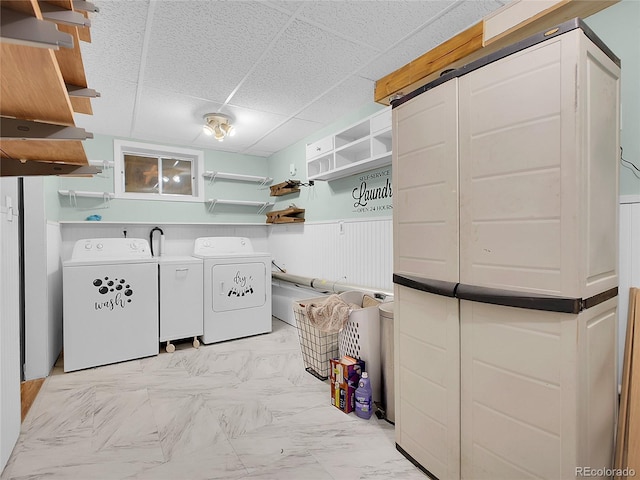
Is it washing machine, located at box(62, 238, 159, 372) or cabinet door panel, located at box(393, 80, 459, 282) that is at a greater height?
cabinet door panel, located at box(393, 80, 459, 282)

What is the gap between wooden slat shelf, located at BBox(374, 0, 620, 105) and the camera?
1.30 meters

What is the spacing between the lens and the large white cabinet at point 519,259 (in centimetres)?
109

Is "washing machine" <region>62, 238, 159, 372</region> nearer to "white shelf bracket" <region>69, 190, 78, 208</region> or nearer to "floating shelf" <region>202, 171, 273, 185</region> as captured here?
"white shelf bracket" <region>69, 190, 78, 208</region>

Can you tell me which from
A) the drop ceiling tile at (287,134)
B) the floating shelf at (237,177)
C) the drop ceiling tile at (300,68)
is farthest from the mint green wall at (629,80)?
the floating shelf at (237,177)

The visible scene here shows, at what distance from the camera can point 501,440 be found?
1.26 metres

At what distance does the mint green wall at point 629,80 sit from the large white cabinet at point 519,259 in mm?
301

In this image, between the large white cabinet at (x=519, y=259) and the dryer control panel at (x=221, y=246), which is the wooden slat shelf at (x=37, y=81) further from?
the dryer control panel at (x=221, y=246)

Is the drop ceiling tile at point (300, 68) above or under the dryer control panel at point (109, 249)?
above

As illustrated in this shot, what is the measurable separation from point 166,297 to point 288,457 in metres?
2.13

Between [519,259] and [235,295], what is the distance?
9.82ft

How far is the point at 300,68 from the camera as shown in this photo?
7.83 ft

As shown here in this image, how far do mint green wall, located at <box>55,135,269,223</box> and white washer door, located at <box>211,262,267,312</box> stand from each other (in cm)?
110

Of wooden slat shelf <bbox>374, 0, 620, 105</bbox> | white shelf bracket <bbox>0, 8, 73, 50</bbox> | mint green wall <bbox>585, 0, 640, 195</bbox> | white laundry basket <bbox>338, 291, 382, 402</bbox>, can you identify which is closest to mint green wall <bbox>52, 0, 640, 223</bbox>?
mint green wall <bbox>585, 0, 640, 195</bbox>

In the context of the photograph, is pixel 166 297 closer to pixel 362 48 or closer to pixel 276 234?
pixel 276 234
